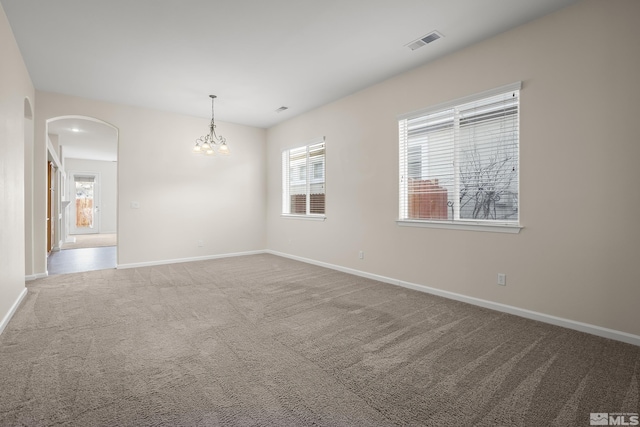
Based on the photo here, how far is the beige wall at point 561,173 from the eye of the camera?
258cm

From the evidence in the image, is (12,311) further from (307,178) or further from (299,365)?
(307,178)

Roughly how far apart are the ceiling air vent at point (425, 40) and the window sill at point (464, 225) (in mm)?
2120

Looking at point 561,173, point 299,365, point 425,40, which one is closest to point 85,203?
point 299,365

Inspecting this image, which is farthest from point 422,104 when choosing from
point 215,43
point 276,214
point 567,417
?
point 276,214

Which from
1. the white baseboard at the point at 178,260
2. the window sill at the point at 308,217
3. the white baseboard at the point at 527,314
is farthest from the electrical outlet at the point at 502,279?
the white baseboard at the point at 178,260

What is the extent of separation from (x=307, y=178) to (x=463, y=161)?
3201 millimetres

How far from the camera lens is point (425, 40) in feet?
11.2

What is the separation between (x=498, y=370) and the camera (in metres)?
2.14

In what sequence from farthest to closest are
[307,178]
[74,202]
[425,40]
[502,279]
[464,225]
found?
[74,202], [307,178], [464,225], [425,40], [502,279]

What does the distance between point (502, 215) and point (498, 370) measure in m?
1.82

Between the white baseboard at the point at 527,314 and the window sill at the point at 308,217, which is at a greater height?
the window sill at the point at 308,217

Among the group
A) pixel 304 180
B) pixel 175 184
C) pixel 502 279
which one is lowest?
pixel 502 279

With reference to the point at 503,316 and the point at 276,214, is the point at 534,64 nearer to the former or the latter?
the point at 503,316

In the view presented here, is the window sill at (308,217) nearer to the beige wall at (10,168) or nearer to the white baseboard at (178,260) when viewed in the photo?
the white baseboard at (178,260)
